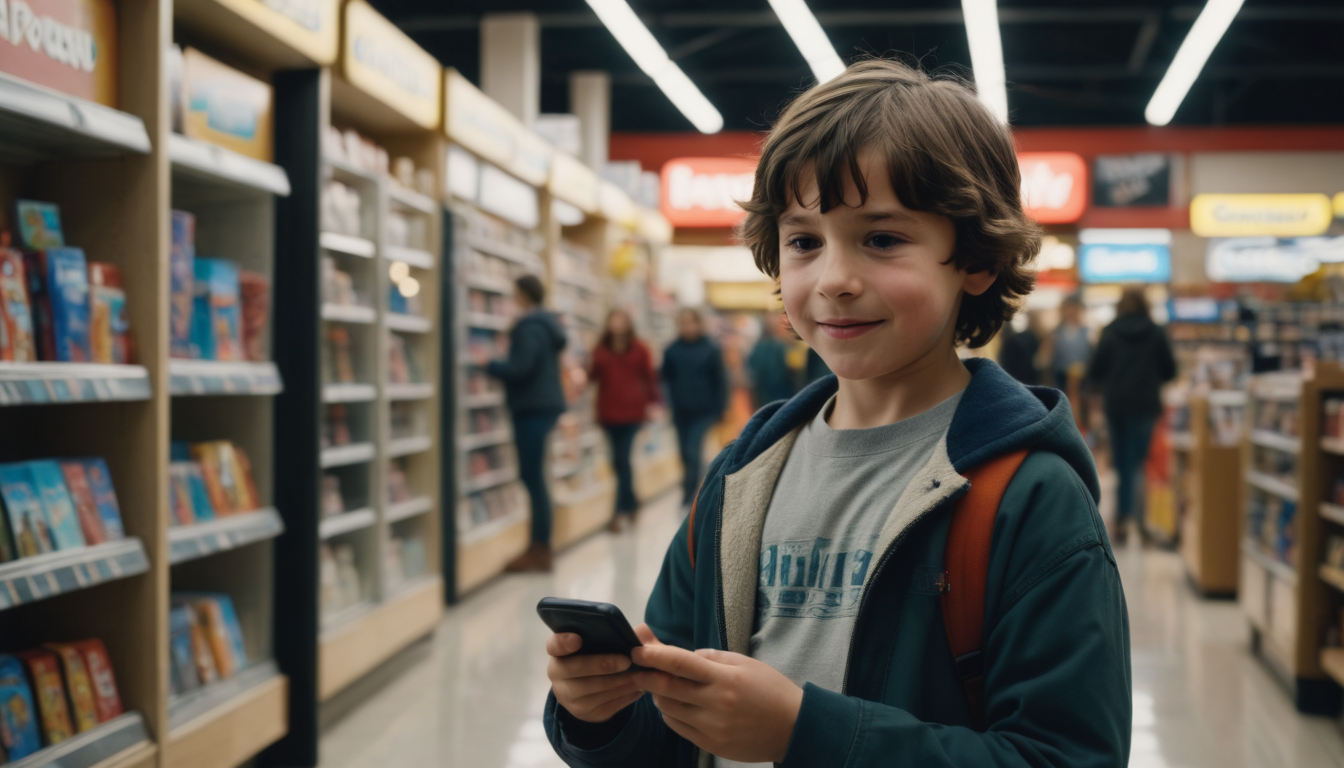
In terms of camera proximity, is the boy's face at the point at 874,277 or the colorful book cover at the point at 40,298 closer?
the boy's face at the point at 874,277

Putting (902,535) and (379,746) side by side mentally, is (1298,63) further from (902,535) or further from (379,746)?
(902,535)

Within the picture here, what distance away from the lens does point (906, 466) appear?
1.05 meters

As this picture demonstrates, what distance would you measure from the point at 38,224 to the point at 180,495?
2.75ft

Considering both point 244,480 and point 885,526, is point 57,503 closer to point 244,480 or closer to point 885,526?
point 244,480

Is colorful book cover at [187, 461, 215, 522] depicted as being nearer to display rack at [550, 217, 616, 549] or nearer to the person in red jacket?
display rack at [550, 217, 616, 549]

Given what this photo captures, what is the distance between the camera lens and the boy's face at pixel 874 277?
983 millimetres

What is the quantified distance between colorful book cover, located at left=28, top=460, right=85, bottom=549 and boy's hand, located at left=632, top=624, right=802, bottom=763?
1923 millimetres

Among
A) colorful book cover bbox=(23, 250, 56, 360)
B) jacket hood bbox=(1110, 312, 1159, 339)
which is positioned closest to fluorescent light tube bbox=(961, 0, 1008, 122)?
jacket hood bbox=(1110, 312, 1159, 339)

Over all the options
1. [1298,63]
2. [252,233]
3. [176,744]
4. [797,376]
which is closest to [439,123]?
[252,233]

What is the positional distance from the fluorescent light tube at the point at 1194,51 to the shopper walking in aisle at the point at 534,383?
14.8ft

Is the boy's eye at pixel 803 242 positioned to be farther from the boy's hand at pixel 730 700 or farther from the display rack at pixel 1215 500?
the display rack at pixel 1215 500

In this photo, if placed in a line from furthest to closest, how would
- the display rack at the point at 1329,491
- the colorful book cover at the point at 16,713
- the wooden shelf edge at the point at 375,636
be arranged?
1. the display rack at the point at 1329,491
2. the wooden shelf edge at the point at 375,636
3. the colorful book cover at the point at 16,713

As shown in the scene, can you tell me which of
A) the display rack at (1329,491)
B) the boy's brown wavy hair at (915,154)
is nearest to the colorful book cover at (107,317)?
the boy's brown wavy hair at (915,154)

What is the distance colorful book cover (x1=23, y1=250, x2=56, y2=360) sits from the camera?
2.33m
